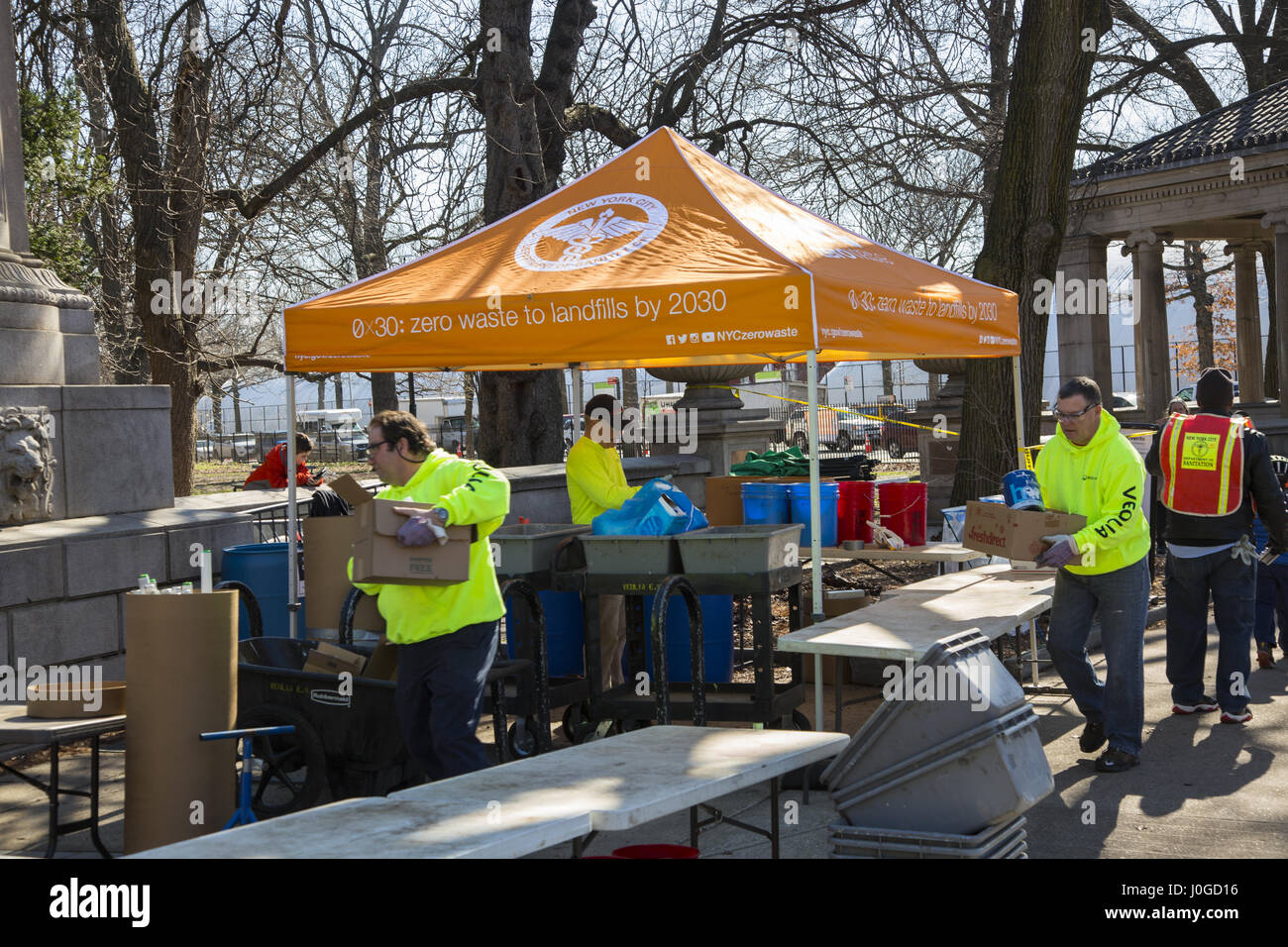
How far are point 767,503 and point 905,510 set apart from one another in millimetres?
1063

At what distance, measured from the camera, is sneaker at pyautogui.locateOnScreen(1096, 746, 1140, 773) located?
22.1 feet

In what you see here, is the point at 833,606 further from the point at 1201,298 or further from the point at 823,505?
the point at 1201,298

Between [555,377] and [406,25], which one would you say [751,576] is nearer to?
[555,377]

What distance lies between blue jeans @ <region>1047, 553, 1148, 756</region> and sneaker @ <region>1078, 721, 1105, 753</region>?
0.42 feet

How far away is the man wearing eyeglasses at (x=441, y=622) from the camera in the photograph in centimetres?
543

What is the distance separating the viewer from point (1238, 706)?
25.3ft

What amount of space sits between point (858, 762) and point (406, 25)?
1419cm

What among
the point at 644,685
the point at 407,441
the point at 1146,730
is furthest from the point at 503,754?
the point at 1146,730

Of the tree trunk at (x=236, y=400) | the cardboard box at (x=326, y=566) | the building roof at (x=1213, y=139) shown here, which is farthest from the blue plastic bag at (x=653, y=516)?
the building roof at (x=1213, y=139)

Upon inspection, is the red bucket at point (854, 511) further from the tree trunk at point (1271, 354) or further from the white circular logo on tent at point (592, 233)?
the tree trunk at point (1271, 354)

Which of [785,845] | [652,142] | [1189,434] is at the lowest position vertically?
[785,845]

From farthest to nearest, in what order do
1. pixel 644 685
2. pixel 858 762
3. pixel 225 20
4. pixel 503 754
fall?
pixel 225 20 < pixel 644 685 < pixel 503 754 < pixel 858 762

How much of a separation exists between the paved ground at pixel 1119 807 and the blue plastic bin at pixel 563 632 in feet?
5.20
